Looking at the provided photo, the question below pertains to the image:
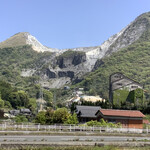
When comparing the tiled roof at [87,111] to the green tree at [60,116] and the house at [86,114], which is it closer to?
the house at [86,114]

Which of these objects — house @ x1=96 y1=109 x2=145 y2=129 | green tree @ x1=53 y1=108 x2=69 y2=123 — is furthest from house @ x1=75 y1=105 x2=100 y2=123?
green tree @ x1=53 y1=108 x2=69 y2=123

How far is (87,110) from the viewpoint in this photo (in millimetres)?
59688

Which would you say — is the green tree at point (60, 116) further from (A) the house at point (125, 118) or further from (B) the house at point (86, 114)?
(B) the house at point (86, 114)

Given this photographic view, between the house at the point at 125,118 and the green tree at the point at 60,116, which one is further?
the house at the point at 125,118

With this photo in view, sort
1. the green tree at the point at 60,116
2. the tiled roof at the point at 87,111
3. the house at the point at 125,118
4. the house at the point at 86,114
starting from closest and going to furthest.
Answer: the green tree at the point at 60,116 → the house at the point at 125,118 → the house at the point at 86,114 → the tiled roof at the point at 87,111

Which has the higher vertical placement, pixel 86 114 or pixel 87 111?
pixel 87 111

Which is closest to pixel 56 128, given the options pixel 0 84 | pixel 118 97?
pixel 118 97

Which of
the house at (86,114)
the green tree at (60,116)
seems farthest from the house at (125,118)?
the green tree at (60,116)

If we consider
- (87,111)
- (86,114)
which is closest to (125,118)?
(86,114)

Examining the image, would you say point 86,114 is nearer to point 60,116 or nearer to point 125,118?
point 60,116

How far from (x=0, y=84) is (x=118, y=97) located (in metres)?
89.8

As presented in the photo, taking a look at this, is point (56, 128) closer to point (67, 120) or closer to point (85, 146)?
point (67, 120)

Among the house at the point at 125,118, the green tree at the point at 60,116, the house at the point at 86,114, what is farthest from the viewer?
the house at the point at 86,114

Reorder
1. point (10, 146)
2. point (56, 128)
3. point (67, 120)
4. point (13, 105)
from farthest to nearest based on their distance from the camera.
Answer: point (13, 105) < point (67, 120) < point (56, 128) < point (10, 146)
